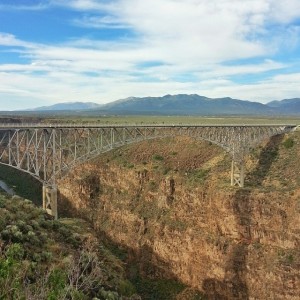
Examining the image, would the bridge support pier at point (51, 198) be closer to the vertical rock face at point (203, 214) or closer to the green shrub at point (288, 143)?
the vertical rock face at point (203, 214)

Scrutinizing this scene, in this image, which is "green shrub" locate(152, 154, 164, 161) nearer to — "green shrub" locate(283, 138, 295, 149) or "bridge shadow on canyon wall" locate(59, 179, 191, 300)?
"bridge shadow on canyon wall" locate(59, 179, 191, 300)

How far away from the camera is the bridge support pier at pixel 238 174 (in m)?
52.9

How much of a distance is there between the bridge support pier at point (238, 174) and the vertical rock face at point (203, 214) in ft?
4.25

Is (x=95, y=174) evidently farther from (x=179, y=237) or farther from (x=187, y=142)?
(x=179, y=237)

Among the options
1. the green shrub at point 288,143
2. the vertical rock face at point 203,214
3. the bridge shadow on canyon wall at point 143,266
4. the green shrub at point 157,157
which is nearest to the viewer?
the vertical rock face at point 203,214

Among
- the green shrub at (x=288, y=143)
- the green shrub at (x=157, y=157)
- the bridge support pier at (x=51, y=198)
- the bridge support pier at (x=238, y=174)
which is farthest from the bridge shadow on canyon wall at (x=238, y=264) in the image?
the bridge support pier at (x=51, y=198)

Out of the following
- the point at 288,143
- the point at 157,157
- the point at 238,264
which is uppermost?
the point at 288,143

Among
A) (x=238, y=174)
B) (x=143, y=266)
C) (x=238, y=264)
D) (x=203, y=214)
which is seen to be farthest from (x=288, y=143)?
(x=143, y=266)

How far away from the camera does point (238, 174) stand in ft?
176

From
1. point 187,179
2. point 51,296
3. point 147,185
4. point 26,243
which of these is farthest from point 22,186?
point 51,296

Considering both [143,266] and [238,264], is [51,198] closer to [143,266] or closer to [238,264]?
[143,266]

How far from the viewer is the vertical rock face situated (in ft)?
150

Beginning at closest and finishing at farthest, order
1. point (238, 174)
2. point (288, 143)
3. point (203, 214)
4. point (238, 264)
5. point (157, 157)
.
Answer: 1. point (238, 264)
2. point (203, 214)
3. point (238, 174)
4. point (288, 143)
5. point (157, 157)

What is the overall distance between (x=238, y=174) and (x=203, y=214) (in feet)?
22.1
